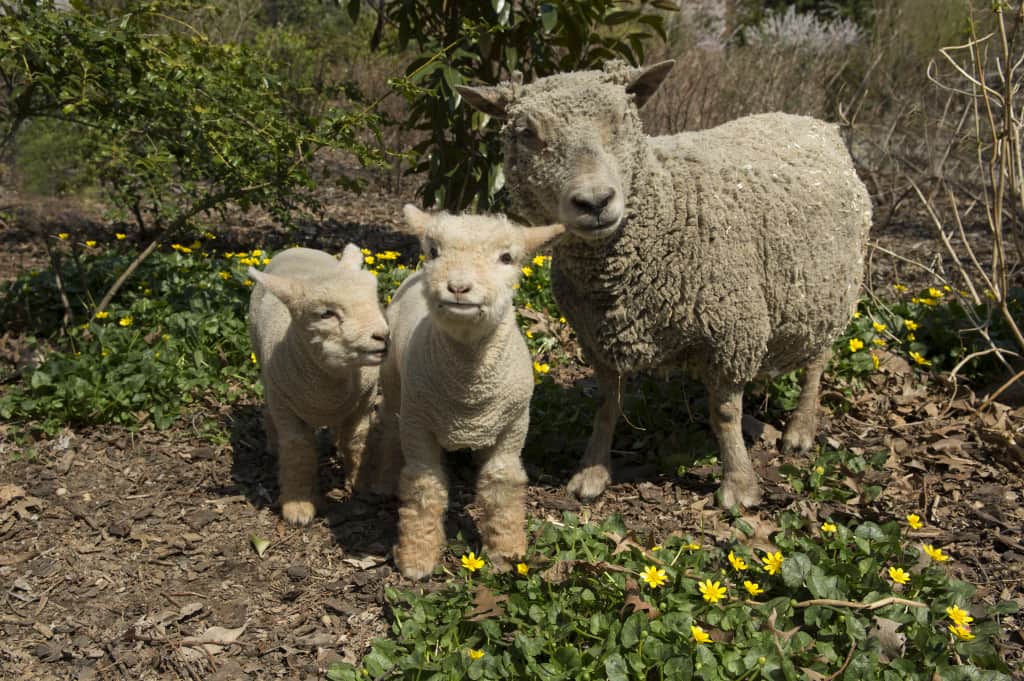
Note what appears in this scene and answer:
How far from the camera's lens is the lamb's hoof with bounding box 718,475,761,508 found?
406 centimetres

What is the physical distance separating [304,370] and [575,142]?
1524 mm

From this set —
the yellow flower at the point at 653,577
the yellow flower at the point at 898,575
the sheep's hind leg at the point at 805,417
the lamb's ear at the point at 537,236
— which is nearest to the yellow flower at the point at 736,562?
the yellow flower at the point at 653,577

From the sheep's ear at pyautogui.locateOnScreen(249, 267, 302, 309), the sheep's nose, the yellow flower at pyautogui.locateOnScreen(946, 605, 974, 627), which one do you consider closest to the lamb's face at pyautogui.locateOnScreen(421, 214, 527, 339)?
the sheep's nose

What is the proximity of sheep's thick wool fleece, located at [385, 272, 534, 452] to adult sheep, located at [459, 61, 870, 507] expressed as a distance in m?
0.51

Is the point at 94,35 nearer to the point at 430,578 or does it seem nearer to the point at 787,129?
the point at 430,578

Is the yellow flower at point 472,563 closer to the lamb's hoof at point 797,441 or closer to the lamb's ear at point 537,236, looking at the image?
the lamb's ear at point 537,236

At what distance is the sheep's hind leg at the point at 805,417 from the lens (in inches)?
184

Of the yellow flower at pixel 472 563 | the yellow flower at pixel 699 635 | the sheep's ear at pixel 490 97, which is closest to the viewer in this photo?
the yellow flower at pixel 699 635

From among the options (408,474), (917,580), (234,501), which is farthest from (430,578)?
(917,580)

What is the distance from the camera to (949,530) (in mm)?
3906

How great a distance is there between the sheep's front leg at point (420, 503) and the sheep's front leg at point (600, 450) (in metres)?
0.94

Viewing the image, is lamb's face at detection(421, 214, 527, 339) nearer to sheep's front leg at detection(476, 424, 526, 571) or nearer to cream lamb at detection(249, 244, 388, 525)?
cream lamb at detection(249, 244, 388, 525)

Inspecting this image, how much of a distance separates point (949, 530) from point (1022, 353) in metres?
1.70

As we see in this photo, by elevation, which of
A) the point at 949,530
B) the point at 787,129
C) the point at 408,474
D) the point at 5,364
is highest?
the point at 787,129
